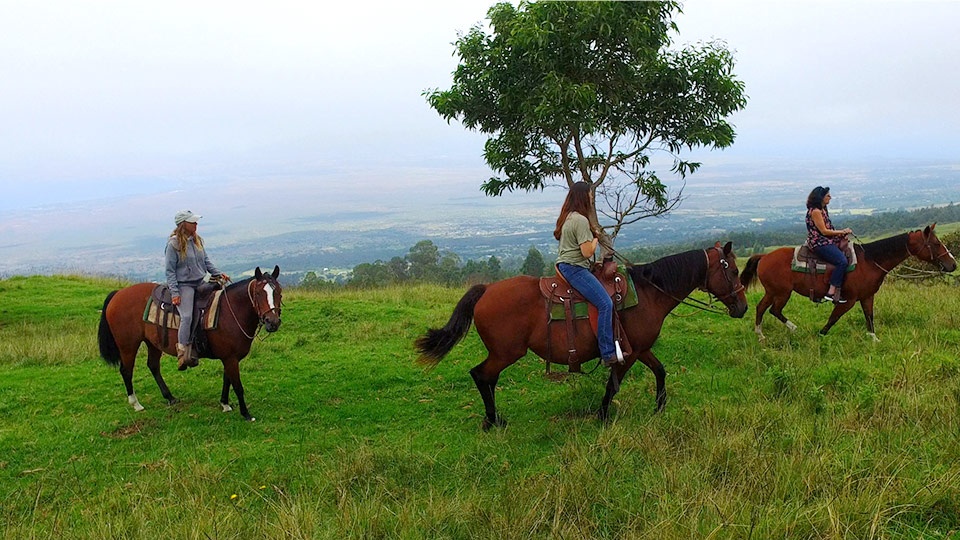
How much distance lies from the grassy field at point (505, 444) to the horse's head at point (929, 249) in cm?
97

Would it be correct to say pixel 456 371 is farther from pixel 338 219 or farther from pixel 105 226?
pixel 105 226

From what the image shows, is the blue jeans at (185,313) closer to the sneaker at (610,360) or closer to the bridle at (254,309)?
the bridle at (254,309)

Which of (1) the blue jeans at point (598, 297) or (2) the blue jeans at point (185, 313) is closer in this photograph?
(1) the blue jeans at point (598, 297)

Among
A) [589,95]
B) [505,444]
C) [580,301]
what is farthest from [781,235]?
[505,444]

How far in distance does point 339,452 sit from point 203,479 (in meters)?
1.17

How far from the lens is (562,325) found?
5641mm

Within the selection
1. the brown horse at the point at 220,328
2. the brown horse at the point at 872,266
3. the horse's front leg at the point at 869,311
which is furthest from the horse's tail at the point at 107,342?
the horse's front leg at the point at 869,311

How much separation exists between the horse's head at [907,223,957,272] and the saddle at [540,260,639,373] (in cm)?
583

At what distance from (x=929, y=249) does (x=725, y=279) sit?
4.82 metres

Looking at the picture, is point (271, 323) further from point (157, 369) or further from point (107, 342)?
point (107, 342)

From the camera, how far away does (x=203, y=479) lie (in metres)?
4.45

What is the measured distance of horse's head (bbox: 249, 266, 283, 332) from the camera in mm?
6147

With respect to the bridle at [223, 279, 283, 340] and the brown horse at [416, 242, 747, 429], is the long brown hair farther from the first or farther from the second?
the bridle at [223, 279, 283, 340]

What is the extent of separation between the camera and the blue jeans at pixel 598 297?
5445 mm
